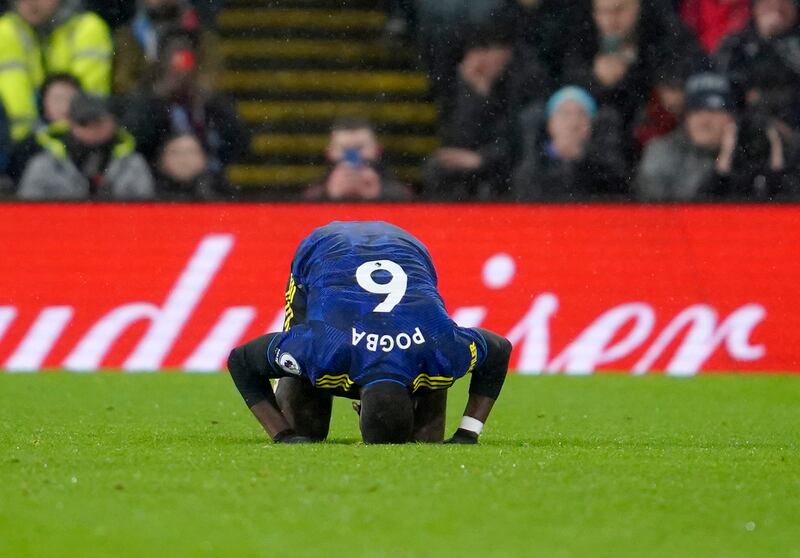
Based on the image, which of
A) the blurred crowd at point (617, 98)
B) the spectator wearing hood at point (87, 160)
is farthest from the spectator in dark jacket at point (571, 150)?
the spectator wearing hood at point (87, 160)

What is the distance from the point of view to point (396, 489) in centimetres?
696

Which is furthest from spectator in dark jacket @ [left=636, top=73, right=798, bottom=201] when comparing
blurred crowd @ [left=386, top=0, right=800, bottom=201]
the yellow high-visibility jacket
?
the yellow high-visibility jacket

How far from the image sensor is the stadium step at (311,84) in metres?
16.6

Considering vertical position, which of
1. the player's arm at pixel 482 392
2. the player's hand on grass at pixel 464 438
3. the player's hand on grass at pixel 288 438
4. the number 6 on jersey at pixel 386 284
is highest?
the number 6 on jersey at pixel 386 284

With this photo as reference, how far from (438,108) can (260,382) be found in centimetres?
849

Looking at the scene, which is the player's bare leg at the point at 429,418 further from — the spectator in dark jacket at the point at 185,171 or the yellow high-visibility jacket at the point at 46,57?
the yellow high-visibility jacket at the point at 46,57

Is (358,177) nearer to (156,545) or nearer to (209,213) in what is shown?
(209,213)

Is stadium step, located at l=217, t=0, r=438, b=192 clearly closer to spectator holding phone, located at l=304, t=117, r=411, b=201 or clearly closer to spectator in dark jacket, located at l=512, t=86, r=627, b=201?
spectator holding phone, located at l=304, t=117, r=411, b=201

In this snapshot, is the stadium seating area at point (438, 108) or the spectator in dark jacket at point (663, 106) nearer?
the stadium seating area at point (438, 108)

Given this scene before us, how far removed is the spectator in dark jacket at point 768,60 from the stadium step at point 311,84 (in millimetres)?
2878

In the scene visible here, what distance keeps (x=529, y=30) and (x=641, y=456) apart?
28.3 ft

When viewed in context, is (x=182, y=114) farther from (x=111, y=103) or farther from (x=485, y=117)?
(x=485, y=117)

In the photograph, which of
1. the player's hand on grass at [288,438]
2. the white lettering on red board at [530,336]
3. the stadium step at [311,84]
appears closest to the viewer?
the player's hand on grass at [288,438]

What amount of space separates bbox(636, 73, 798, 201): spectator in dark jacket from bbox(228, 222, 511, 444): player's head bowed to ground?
6494 mm
